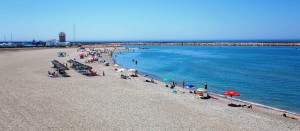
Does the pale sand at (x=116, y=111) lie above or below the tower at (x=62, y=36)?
below

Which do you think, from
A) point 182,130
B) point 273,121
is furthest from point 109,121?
point 273,121

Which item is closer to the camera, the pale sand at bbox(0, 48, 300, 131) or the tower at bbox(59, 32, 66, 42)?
the pale sand at bbox(0, 48, 300, 131)

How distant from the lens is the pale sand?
13.6 meters

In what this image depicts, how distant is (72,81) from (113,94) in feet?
21.7

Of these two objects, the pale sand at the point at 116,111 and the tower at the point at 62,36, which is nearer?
the pale sand at the point at 116,111

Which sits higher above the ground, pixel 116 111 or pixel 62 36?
pixel 62 36

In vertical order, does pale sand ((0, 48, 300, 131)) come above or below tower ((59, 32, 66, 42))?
below

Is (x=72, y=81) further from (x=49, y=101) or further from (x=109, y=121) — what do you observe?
(x=109, y=121)

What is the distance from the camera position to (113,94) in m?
20.7

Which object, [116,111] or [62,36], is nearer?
[116,111]

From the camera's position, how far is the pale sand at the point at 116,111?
13.6 m

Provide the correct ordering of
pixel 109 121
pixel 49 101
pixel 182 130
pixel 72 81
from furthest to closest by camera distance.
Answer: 1. pixel 72 81
2. pixel 49 101
3. pixel 109 121
4. pixel 182 130

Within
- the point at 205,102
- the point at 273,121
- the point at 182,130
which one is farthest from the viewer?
the point at 205,102

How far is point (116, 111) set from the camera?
629 inches
